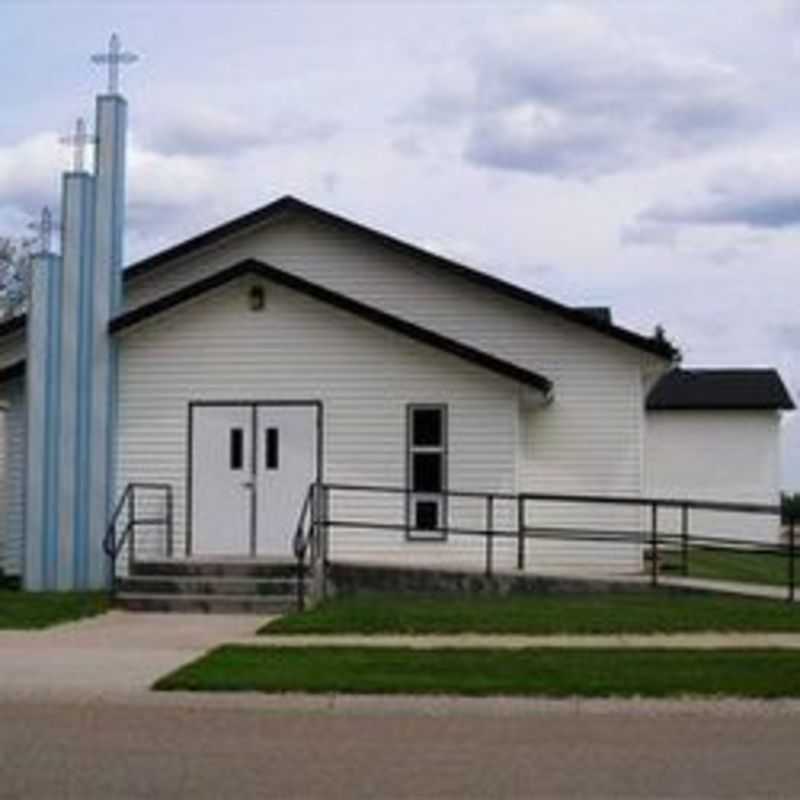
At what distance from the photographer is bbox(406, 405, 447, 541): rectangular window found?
26.8 meters

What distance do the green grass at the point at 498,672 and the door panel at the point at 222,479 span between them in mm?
9624

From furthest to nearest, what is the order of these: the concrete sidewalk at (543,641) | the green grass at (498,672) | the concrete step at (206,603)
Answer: the concrete step at (206,603) < the concrete sidewalk at (543,641) < the green grass at (498,672)

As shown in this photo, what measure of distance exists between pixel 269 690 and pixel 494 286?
15105 millimetres

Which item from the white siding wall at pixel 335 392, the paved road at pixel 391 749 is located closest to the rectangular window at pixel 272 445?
the white siding wall at pixel 335 392

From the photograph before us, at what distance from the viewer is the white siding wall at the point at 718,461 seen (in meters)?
49.1

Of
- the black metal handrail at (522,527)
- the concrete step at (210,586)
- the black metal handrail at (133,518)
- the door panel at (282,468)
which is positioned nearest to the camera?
the concrete step at (210,586)

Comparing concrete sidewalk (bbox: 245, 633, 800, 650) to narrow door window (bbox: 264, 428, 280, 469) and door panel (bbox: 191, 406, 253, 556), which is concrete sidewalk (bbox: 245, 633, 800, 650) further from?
narrow door window (bbox: 264, 428, 280, 469)

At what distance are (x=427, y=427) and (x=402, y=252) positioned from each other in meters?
3.65

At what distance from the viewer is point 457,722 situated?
13.1 meters

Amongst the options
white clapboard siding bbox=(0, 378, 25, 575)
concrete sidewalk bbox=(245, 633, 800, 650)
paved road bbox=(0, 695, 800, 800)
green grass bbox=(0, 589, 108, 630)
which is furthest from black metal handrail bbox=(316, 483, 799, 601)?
paved road bbox=(0, 695, 800, 800)

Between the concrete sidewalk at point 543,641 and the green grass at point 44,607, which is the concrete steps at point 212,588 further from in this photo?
the concrete sidewalk at point 543,641

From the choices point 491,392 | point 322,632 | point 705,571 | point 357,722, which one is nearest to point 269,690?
point 357,722

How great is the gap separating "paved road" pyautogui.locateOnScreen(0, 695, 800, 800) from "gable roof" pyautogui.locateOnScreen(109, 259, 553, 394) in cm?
1270

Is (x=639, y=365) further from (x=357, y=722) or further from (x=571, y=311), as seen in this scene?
(x=357, y=722)
